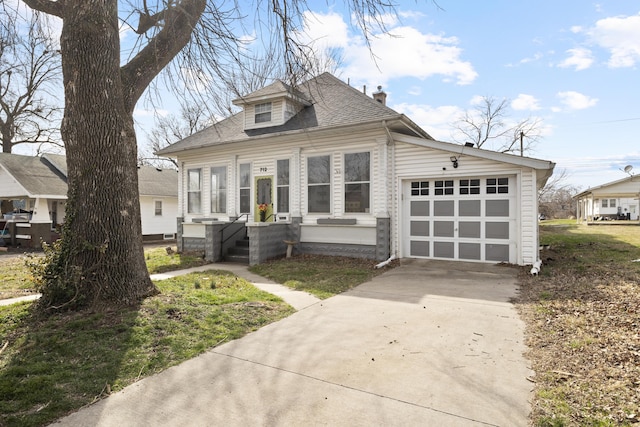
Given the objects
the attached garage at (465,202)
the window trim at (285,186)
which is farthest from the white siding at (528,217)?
the window trim at (285,186)

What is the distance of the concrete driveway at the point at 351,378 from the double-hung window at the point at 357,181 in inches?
211

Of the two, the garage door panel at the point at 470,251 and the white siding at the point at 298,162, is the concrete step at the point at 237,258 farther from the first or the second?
the garage door panel at the point at 470,251

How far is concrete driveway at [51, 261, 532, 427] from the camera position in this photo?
2699 millimetres

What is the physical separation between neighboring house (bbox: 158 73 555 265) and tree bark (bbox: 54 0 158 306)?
451cm

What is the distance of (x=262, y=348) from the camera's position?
4027 mm

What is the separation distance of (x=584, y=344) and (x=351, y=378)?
2.64m

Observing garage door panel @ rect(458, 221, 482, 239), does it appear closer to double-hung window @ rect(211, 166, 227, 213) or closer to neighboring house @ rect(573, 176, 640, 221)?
double-hung window @ rect(211, 166, 227, 213)

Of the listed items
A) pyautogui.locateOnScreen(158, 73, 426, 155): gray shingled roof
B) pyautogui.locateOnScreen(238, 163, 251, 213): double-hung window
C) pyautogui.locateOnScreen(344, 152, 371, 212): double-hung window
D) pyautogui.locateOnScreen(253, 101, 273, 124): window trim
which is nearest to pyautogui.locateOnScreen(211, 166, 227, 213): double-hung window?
pyautogui.locateOnScreen(238, 163, 251, 213): double-hung window

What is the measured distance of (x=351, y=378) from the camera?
3318 mm

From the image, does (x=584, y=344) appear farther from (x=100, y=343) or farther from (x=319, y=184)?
(x=319, y=184)

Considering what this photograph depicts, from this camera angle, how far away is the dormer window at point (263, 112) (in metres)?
12.6

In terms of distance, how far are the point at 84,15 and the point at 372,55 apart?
409 cm

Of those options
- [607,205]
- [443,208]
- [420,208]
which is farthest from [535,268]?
[607,205]

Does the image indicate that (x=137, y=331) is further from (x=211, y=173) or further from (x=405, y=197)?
(x=211, y=173)
